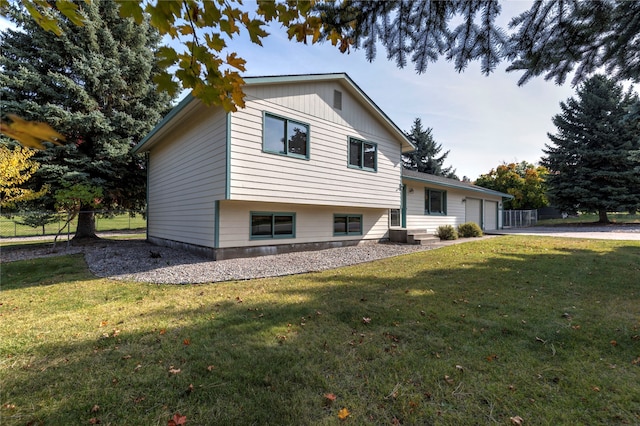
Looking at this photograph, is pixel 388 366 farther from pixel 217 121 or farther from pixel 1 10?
pixel 217 121

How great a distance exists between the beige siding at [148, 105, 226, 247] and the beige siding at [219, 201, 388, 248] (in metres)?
0.50

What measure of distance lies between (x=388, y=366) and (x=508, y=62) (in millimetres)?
4527

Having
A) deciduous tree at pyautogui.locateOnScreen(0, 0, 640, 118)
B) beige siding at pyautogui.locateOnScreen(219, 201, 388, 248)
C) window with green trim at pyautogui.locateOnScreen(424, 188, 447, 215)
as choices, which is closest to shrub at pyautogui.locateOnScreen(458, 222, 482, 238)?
window with green trim at pyautogui.locateOnScreen(424, 188, 447, 215)

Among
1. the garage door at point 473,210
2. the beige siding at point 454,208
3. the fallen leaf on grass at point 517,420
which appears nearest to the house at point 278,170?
the beige siding at point 454,208

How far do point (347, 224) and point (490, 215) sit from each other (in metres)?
15.0

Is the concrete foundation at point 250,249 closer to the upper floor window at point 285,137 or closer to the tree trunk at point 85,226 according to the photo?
the upper floor window at point 285,137

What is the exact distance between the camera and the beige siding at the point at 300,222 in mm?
8891

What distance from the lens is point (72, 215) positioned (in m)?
10.9

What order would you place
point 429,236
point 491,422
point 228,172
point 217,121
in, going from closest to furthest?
point 491,422, point 228,172, point 217,121, point 429,236

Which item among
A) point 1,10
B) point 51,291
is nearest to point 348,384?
point 1,10

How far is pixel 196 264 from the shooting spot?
8039 millimetres

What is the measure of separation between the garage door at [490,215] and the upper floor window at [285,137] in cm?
1676

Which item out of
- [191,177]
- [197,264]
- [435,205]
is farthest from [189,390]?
[435,205]

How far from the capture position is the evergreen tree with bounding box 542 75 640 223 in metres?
22.2
